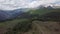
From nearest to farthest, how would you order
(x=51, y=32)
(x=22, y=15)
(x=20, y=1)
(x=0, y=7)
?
(x=51, y=32) → (x=22, y=15) → (x=0, y=7) → (x=20, y=1)

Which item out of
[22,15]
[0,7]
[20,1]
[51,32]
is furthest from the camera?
[20,1]

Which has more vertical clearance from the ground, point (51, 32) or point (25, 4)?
point (25, 4)

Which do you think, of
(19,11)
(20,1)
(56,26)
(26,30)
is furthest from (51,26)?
(20,1)

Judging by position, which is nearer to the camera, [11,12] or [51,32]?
[51,32]

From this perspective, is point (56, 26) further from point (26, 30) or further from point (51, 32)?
point (26, 30)

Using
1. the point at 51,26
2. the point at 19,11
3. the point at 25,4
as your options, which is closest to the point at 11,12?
the point at 19,11

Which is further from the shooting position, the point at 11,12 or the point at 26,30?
the point at 11,12

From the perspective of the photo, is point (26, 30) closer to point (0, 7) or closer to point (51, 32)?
point (51, 32)

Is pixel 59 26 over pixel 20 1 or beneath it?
beneath

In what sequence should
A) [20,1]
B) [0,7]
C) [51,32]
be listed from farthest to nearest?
[20,1]
[0,7]
[51,32]
